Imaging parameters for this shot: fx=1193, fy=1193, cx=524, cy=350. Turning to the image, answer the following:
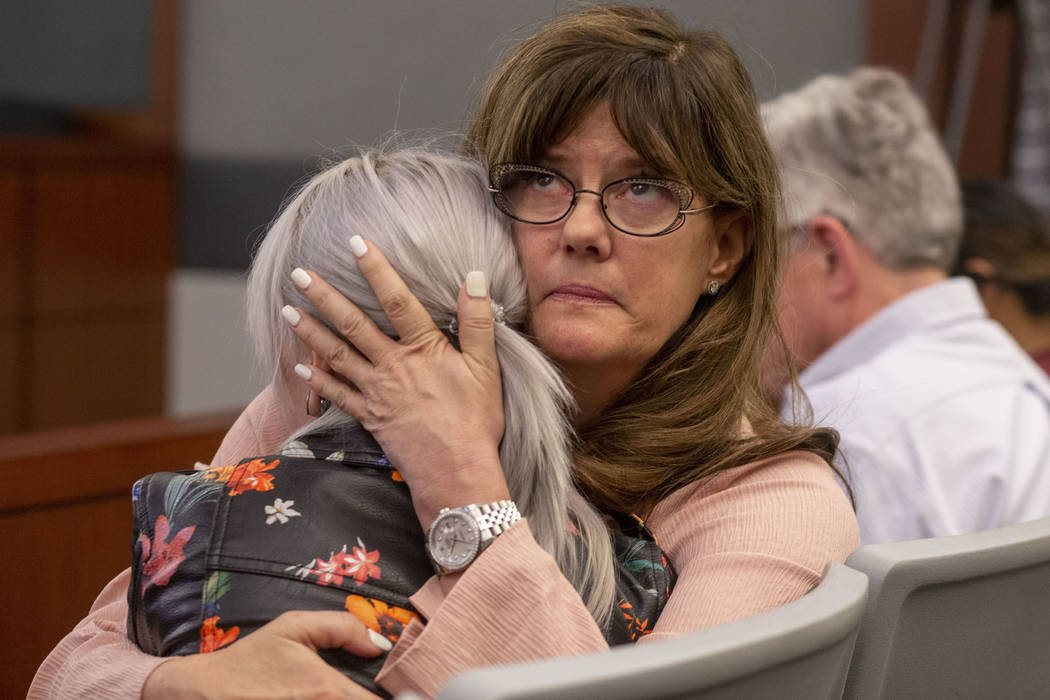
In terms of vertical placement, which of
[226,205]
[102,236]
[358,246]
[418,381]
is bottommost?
[102,236]

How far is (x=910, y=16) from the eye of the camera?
3.81 m

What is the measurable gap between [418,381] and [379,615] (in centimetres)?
24

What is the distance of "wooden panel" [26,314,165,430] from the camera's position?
4117mm

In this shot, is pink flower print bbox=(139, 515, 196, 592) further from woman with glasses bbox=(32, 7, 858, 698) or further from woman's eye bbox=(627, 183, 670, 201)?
woman's eye bbox=(627, 183, 670, 201)

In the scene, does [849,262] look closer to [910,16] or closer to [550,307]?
[550,307]

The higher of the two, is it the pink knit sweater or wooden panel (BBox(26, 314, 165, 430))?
the pink knit sweater

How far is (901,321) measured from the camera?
238 cm

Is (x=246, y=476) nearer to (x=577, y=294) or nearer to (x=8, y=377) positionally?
(x=577, y=294)

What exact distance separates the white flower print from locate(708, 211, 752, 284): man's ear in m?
0.61

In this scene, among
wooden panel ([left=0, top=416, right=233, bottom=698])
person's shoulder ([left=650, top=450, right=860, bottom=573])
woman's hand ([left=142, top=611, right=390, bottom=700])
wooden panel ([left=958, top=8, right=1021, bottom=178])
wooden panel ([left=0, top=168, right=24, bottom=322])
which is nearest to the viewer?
woman's hand ([left=142, top=611, right=390, bottom=700])

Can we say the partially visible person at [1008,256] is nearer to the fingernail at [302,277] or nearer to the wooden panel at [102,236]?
the fingernail at [302,277]

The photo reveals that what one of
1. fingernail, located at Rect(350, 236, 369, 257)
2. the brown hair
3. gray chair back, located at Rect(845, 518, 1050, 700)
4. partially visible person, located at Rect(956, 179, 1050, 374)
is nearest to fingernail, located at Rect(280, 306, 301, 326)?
fingernail, located at Rect(350, 236, 369, 257)

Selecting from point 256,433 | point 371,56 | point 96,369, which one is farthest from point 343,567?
point 96,369

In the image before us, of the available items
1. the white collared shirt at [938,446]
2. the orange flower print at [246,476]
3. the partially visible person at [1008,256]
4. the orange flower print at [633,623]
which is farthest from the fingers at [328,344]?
the partially visible person at [1008,256]
